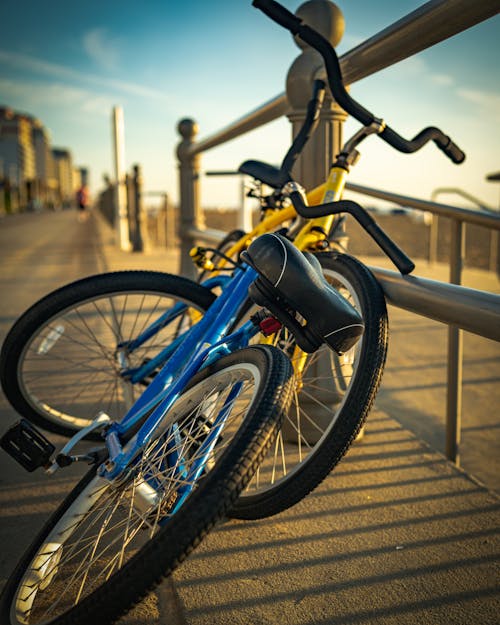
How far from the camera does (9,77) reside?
97.6 meters

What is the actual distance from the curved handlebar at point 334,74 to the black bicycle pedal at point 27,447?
113 centimetres

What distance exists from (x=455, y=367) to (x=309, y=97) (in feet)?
3.38

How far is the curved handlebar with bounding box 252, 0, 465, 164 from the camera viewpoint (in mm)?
1338

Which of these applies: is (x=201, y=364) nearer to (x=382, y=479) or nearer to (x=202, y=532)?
(x=202, y=532)

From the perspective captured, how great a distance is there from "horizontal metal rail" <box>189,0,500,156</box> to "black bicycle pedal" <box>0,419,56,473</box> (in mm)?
1269

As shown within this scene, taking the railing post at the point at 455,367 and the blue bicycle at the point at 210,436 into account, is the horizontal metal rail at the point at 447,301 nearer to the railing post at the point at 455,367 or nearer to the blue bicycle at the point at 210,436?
the blue bicycle at the point at 210,436

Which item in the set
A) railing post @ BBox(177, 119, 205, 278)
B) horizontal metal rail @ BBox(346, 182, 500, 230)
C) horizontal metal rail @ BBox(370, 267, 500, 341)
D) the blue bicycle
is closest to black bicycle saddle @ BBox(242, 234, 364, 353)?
the blue bicycle

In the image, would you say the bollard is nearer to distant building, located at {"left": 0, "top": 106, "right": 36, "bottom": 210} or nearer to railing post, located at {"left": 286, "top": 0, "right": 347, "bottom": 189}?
railing post, located at {"left": 286, "top": 0, "right": 347, "bottom": 189}

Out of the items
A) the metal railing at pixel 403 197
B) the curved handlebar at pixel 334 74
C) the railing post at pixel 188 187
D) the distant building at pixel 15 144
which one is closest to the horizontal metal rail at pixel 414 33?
the metal railing at pixel 403 197

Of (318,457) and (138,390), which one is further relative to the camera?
(138,390)

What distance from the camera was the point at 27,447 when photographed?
1253 millimetres

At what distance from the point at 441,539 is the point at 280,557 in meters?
0.41

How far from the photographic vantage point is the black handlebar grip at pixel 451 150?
1.54 meters

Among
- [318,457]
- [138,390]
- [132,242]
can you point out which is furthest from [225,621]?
[132,242]
